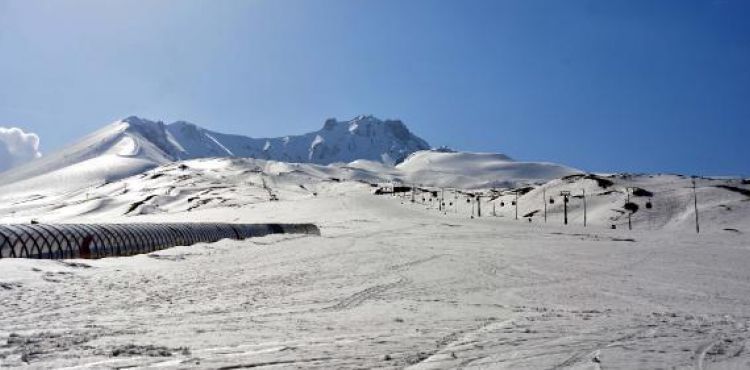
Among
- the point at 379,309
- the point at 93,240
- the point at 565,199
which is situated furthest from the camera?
the point at 565,199

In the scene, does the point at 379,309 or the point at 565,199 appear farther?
the point at 565,199

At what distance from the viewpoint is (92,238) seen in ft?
115

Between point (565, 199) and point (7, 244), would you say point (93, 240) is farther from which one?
point (565, 199)

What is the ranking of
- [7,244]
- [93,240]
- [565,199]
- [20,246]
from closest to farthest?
[7,244]
[20,246]
[93,240]
[565,199]

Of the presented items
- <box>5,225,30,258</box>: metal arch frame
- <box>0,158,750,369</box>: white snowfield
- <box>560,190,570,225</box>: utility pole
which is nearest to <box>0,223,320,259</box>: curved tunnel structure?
<box>5,225,30,258</box>: metal arch frame

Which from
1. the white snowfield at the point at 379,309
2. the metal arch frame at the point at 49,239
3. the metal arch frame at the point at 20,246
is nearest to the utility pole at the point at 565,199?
the white snowfield at the point at 379,309

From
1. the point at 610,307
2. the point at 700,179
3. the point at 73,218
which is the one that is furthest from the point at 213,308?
the point at 73,218

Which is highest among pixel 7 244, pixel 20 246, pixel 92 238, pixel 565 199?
pixel 565 199

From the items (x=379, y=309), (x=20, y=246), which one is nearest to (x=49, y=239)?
(x=20, y=246)

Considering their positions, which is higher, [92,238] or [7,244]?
[92,238]

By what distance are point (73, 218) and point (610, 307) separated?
153278 millimetres

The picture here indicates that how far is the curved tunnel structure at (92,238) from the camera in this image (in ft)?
98.5

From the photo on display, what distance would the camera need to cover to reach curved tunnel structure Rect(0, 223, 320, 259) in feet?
98.5

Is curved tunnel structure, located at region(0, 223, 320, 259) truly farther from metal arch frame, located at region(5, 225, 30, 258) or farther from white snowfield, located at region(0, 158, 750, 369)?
white snowfield, located at region(0, 158, 750, 369)
